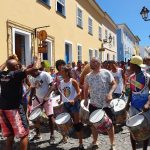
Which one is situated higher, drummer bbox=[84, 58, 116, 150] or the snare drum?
drummer bbox=[84, 58, 116, 150]

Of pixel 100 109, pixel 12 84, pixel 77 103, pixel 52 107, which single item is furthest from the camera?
pixel 52 107

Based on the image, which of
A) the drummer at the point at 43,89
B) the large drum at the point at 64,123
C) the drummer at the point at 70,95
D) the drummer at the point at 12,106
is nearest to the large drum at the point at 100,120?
the large drum at the point at 64,123

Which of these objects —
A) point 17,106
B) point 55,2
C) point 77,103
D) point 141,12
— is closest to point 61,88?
point 77,103

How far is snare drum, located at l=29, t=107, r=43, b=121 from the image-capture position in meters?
7.15

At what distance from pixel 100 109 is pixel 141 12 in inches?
536

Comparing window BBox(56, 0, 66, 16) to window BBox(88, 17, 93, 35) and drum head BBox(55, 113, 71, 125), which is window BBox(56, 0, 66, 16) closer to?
window BBox(88, 17, 93, 35)

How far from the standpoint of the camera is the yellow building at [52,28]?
11586mm

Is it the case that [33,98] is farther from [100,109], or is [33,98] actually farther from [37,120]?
[100,109]

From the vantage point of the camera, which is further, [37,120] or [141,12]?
[141,12]

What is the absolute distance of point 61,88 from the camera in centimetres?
714

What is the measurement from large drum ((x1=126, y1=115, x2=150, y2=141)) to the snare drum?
2.14m

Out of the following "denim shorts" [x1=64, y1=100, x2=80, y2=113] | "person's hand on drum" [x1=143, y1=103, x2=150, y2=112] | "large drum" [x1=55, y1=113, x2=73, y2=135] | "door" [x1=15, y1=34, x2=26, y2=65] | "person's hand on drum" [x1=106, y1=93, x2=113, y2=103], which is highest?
"door" [x1=15, y1=34, x2=26, y2=65]

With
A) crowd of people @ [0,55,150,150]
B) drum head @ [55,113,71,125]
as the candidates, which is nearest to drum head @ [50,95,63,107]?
crowd of people @ [0,55,150,150]

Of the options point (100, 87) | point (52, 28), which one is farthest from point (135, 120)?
point (52, 28)
